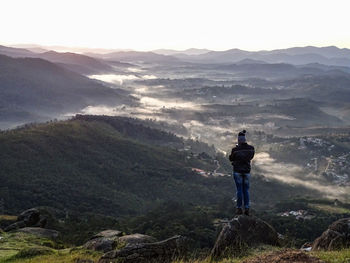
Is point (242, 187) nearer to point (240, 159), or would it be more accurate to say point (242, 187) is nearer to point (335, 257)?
point (240, 159)

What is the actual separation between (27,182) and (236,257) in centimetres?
17398

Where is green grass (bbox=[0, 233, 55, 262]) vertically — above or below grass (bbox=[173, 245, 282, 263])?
below

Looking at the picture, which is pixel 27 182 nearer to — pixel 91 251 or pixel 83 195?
pixel 83 195

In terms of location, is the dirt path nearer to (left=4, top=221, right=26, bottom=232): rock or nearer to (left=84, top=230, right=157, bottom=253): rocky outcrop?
(left=84, top=230, right=157, bottom=253): rocky outcrop

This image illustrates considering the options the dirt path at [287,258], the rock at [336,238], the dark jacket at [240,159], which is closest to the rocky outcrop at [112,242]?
the dark jacket at [240,159]

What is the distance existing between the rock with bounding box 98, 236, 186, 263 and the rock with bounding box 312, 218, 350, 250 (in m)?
8.70

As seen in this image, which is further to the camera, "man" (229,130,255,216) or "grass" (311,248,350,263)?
"man" (229,130,255,216)

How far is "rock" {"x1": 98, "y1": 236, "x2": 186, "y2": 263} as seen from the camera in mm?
20250

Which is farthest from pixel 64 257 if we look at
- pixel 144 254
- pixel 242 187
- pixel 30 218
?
pixel 30 218

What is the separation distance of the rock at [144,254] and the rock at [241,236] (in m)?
2.34

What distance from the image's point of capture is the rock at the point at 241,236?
2133cm

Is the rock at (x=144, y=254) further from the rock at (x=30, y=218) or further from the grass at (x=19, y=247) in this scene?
the rock at (x=30, y=218)

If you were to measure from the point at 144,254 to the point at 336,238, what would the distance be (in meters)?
11.5

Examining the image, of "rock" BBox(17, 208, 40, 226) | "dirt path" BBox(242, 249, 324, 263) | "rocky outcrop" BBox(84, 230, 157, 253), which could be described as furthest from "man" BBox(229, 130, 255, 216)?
"rock" BBox(17, 208, 40, 226)
